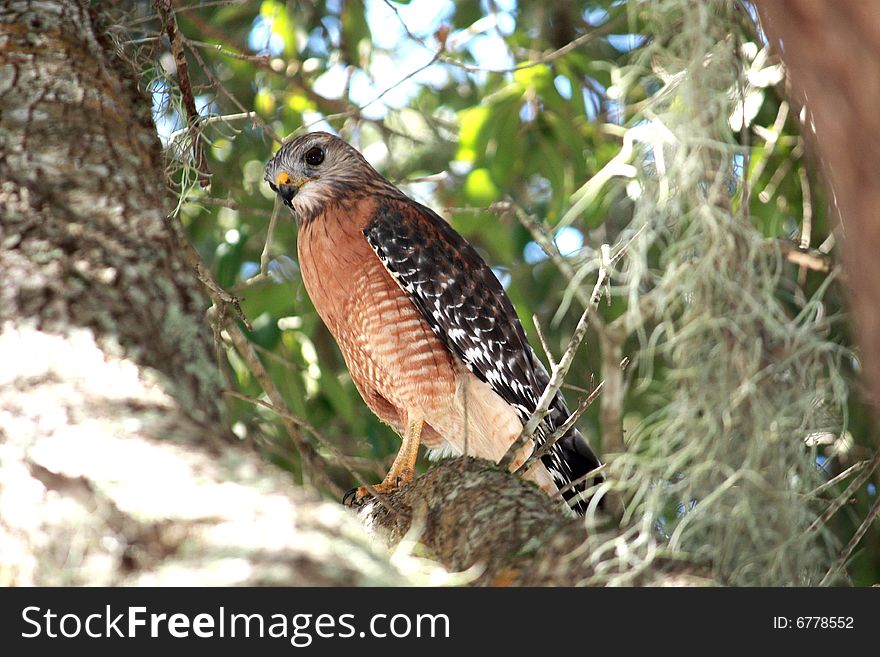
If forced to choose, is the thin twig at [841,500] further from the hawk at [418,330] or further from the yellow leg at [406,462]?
the yellow leg at [406,462]

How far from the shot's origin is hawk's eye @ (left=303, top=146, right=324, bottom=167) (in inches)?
156

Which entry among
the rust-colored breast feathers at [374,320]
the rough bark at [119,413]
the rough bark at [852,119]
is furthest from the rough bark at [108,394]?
the rust-colored breast feathers at [374,320]

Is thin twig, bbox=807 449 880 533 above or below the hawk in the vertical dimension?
below

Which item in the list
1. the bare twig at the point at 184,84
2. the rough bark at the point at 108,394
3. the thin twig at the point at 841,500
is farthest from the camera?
the bare twig at the point at 184,84

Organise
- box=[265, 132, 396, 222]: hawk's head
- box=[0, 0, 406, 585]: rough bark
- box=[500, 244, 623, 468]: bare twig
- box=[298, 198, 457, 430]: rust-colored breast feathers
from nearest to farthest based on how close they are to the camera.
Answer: box=[0, 0, 406, 585]: rough bark, box=[500, 244, 623, 468]: bare twig, box=[298, 198, 457, 430]: rust-colored breast feathers, box=[265, 132, 396, 222]: hawk's head

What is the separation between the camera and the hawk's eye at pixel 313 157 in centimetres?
396

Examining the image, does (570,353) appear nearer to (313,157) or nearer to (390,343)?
(390,343)

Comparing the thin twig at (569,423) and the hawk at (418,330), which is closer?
the thin twig at (569,423)

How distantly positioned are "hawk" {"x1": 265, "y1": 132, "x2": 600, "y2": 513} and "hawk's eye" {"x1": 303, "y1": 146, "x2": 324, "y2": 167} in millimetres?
75

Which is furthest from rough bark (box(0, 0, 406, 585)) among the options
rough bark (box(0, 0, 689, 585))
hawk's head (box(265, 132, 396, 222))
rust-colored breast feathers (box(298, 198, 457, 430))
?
hawk's head (box(265, 132, 396, 222))

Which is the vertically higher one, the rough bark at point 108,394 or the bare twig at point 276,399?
the bare twig at point 276,399

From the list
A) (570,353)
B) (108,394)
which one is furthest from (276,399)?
(108,394)

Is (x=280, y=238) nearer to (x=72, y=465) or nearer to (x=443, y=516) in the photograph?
(x=443, y=516)

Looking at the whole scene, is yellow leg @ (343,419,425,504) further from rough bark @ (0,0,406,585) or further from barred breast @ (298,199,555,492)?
rough bark @ (0,0,406,585)
